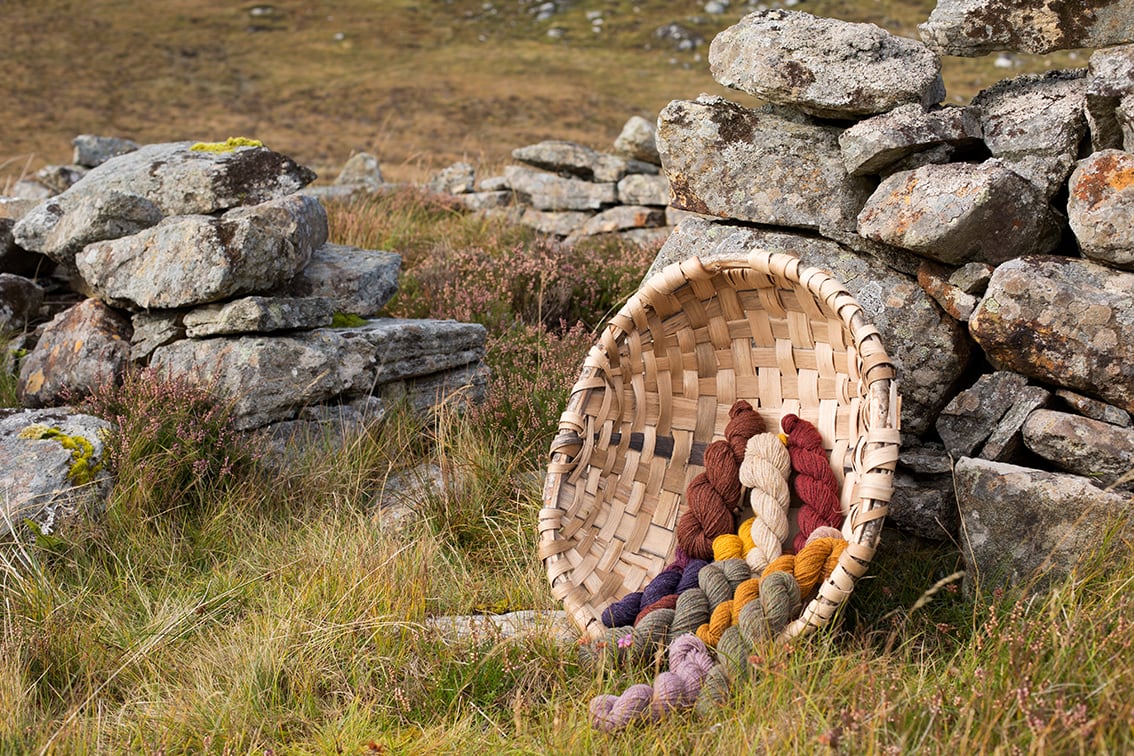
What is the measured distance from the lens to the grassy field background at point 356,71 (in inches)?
1085

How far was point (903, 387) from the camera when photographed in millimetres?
3555

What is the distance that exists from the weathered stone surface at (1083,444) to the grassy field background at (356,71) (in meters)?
17.3

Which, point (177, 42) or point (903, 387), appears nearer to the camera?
point (903, 387)

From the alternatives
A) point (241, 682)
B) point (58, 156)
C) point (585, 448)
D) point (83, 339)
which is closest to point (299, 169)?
point (83, 339)

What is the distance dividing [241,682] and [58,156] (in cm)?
2495

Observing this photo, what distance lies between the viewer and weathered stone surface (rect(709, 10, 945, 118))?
11.9 feet

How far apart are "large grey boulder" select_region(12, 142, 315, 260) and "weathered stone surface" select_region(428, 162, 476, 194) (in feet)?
15.0

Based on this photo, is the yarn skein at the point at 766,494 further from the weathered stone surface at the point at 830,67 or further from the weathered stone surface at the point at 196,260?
the weathered stone surface at the point at 196,260

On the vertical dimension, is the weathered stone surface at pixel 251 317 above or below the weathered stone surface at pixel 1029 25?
below

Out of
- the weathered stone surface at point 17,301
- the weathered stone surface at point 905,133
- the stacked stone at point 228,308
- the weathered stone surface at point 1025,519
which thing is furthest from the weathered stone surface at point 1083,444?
the weathered stone surface at point 17,301

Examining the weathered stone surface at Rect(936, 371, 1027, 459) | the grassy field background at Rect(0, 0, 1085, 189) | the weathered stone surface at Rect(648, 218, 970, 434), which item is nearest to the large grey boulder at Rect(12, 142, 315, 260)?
the weathered stone surface at Rect(648, 218, 970, 434)

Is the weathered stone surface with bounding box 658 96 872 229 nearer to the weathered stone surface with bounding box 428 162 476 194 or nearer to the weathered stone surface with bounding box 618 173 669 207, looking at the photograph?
the weathered stone surface with bounding box 618 173 669 207

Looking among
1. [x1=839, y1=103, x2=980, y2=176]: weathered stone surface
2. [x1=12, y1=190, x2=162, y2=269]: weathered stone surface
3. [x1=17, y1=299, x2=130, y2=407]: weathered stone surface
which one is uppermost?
[x1=839, y1=103, x2=980, y2=176]: weathered stone surface

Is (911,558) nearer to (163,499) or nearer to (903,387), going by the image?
(903,387)
